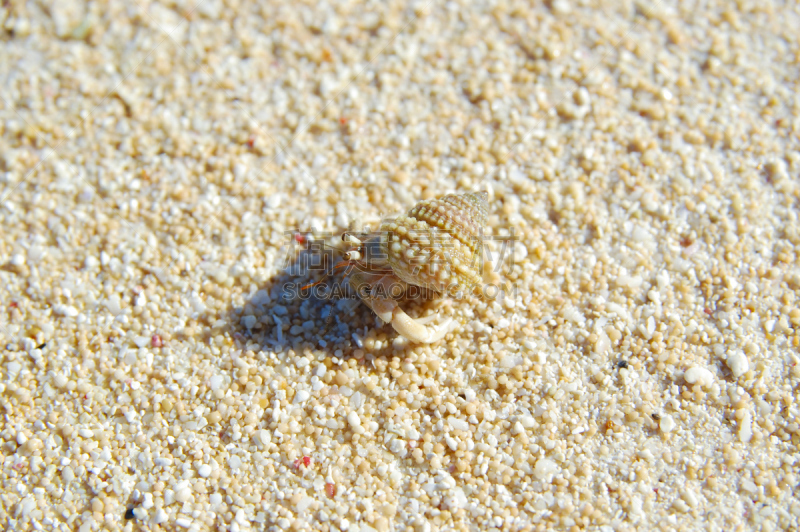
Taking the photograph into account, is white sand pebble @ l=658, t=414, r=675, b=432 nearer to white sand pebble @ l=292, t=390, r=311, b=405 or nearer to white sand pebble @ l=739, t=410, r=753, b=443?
white sand pebble @ l=739, t=410, r=753, b=443

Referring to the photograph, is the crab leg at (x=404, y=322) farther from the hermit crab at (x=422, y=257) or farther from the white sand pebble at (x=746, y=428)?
the white sand pebble at (x=746, y=428)

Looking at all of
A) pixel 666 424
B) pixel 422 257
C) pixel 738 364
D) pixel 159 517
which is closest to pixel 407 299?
pixel 422 257

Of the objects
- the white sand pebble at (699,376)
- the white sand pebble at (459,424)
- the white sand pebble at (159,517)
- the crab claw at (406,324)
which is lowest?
the white sand pebble at (159,517)

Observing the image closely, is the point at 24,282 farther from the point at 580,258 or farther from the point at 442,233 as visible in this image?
the point at 580,258

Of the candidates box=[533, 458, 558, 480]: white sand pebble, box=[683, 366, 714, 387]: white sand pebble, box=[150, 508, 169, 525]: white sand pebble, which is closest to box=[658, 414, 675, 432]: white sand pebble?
box=[683, 366, 714, 387]: white sand pebble

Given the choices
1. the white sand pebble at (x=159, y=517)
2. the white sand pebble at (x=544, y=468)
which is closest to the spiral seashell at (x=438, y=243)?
the white sand pebble at (x=544, y=468)

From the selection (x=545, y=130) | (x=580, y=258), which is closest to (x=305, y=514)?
(x=580, y=258)
